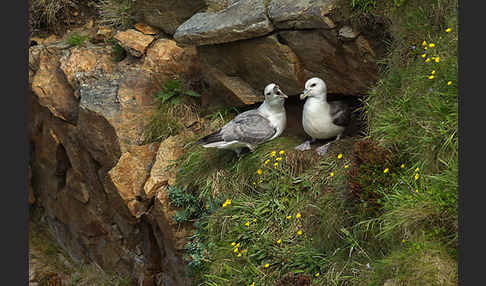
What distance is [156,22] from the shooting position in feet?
27.5

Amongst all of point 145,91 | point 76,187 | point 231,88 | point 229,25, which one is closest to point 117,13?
point 145,91

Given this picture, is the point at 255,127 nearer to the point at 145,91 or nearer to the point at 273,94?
the point at 273,94

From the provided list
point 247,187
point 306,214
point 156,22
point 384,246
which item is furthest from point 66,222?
point 384,246

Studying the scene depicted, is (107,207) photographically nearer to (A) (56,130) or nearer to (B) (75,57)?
(A) (56,130)

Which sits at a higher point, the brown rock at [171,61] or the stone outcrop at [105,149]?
the brown rock at [171,61]

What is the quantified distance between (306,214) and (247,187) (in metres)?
0.97

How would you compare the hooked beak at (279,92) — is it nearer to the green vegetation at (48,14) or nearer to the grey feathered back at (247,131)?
the grey feathered back at (247,131)

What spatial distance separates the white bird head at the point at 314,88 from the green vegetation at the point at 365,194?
1.93 ft

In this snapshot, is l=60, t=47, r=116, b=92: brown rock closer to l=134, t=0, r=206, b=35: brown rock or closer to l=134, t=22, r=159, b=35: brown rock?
l=134, t=22, r=159, b=35: brown rock

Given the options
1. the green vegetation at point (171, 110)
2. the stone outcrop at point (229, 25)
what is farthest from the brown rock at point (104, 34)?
the stone outcrop at point (229, 25)

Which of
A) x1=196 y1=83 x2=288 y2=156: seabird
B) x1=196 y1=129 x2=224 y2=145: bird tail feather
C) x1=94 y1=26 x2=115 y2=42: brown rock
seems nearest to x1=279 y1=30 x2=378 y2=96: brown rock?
x1=196 y1=83 x2=288 y2=156: seabird

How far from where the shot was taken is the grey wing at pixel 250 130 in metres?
6.51

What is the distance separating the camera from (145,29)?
8516mm

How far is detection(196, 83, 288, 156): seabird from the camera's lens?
6516 mm
